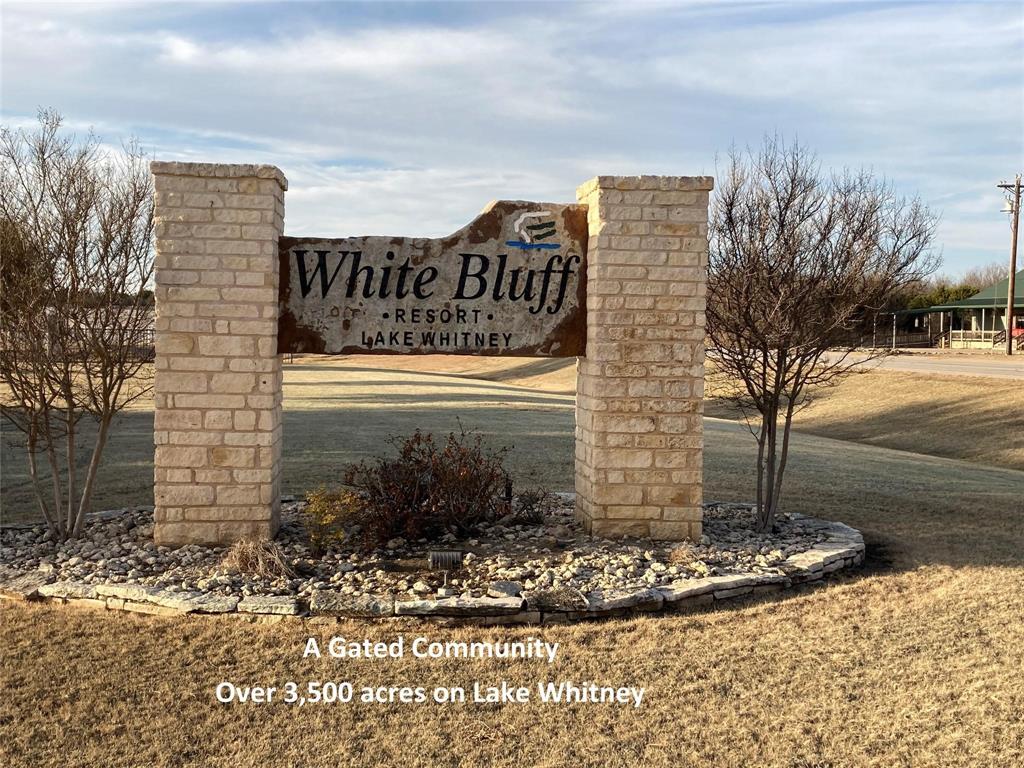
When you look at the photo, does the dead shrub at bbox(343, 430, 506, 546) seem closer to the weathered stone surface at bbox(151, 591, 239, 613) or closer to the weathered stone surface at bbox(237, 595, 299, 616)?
the weathered stone surface at bbox(237, 595, 299, 616)

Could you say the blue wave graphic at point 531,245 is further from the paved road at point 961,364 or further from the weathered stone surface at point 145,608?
the paved road at point 961,364

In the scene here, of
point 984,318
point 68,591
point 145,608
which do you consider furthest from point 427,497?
point 984,318

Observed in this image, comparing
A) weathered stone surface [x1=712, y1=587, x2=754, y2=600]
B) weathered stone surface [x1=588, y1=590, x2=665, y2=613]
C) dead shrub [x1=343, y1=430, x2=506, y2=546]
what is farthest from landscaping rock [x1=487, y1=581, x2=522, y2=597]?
weathered stone surface [x1=712, y1=587, x2=754, y2=600]

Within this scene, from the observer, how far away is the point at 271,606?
6.27m

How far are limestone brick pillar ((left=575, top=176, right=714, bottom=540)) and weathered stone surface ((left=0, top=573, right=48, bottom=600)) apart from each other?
4791mm

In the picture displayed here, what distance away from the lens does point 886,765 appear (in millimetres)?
4395

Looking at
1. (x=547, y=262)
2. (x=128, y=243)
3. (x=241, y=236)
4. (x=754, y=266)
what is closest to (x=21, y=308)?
(x=128, y=243)

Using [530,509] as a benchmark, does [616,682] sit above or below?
below

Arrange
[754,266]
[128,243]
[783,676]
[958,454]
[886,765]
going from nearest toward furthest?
[886,765]
[783,676]
[128,243]
[754,266]
[958,454]

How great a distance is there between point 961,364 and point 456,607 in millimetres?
30518

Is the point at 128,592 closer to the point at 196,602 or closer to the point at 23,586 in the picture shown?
the point at 196,602

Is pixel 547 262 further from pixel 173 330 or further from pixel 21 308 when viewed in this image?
pixel 21 308

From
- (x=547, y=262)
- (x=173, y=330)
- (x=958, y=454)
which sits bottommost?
(x=958, y=454)

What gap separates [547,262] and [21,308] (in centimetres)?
504
